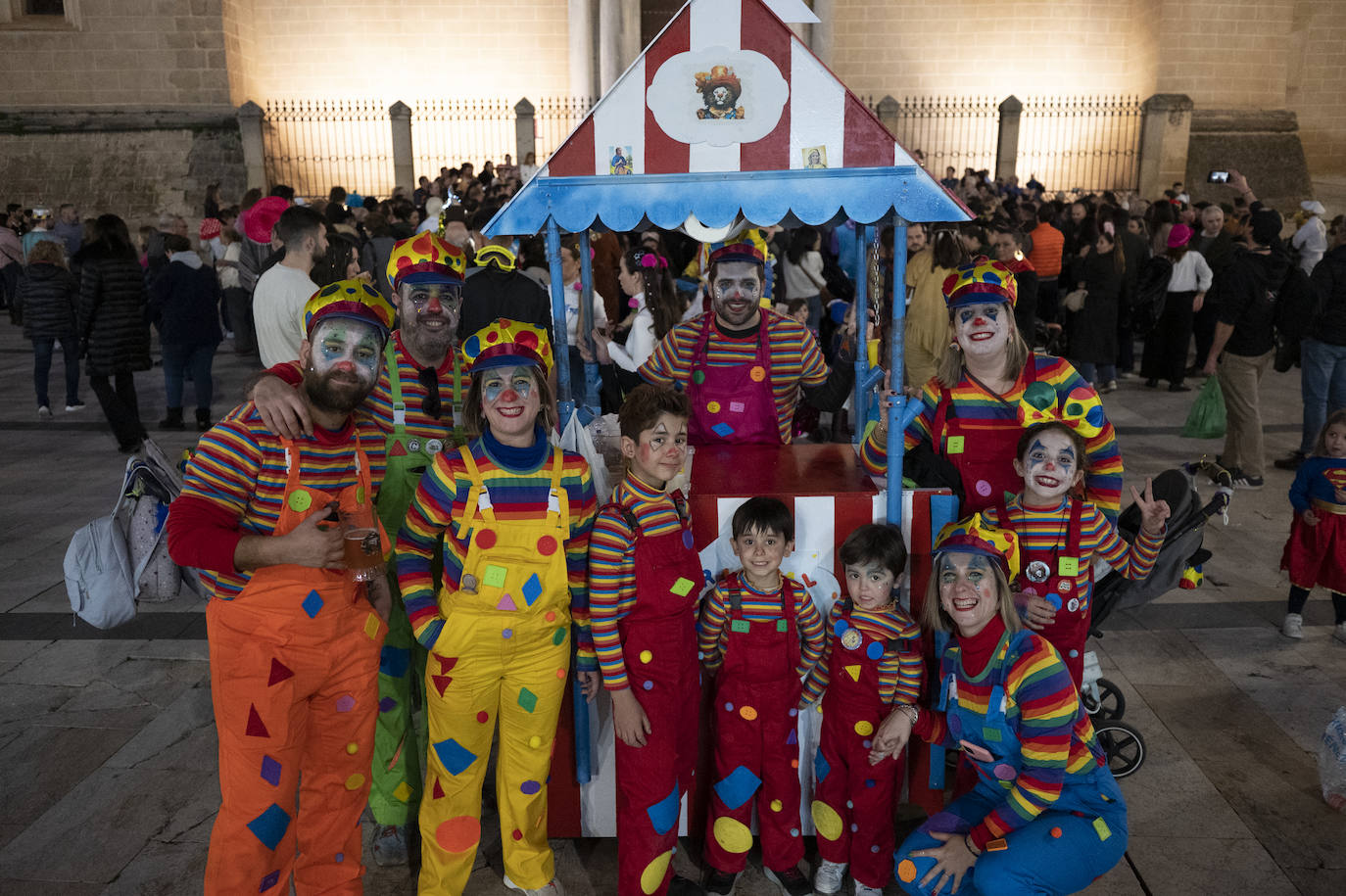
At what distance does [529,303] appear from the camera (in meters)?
5.73

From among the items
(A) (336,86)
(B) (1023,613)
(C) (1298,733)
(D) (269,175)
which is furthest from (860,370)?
(A) (336,86)

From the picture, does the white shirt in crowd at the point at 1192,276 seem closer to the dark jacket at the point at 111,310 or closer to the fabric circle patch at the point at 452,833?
the fabric circle patch at the point at 452,833

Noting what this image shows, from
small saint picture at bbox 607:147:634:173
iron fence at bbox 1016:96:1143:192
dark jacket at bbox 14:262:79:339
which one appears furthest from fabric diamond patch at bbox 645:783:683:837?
iron fence at bbox 1016:96:1143:192

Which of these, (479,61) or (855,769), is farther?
(479,61)

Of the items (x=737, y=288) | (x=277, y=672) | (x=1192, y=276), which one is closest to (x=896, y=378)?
(x=737, y=288)

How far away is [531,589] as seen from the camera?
9.66 feet

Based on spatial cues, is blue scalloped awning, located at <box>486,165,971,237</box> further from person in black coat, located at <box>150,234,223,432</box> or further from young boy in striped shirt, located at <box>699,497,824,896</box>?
person in black coat, located at <box>150,234,223,432</box>

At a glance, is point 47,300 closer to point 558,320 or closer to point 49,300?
point 49,300

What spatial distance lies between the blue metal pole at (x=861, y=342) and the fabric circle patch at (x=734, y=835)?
1.65m

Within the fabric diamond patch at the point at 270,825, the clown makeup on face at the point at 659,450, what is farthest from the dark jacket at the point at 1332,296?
the fabric diamond patch at the point at 270,825

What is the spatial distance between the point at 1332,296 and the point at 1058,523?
17.6ft

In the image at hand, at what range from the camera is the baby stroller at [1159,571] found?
12.2 ft

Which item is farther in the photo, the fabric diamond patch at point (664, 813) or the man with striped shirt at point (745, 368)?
the man with striped shirt at point (745, 368)

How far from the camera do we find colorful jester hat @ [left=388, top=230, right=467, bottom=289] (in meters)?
3.27
